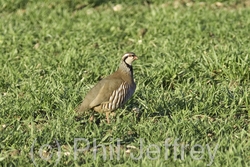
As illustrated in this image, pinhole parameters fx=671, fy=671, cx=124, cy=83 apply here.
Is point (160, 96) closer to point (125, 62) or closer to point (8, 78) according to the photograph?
point (125, 62)

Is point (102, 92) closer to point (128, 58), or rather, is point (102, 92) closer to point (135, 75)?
point (128, 58)

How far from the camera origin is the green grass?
6.04m

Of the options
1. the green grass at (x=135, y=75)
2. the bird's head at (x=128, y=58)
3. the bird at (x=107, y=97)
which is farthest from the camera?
the bird's head at (x=128, y=58)

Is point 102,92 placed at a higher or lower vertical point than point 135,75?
lower

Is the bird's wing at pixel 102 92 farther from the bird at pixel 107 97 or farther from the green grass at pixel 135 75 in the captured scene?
the green grass at pixel 135 75

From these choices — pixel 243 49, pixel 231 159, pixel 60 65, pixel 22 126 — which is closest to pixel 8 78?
pixel 60 65

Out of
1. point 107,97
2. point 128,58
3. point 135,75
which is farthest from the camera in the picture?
point 135,75

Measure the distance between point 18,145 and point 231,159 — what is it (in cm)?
194

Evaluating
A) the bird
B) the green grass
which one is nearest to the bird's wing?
the bird

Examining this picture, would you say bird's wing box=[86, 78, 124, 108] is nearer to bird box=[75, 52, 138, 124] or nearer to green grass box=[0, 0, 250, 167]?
bird box=[75, 52, 138, 124]

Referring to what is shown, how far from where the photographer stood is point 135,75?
833 cm

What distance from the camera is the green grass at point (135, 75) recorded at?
604cm

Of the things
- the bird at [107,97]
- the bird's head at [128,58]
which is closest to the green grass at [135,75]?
the bird at [107,97]

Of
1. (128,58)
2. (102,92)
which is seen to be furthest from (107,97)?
(128,58)
